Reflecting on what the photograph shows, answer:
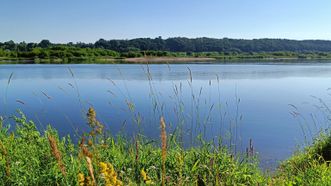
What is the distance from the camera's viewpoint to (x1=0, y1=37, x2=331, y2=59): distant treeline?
230 feet

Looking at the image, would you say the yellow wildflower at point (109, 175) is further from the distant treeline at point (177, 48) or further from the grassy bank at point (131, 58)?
the distant treeline at point (177, 48)

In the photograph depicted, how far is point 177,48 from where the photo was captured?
8150 centimetres

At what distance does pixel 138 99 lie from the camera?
541 inches

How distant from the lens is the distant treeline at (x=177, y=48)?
70.1 meters

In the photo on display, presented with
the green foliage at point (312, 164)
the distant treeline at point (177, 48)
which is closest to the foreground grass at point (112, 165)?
the green foliage at point (312, 164)

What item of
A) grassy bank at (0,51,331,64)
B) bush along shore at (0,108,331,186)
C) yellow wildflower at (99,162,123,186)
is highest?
yellow wildflower at (99,162,123,186)

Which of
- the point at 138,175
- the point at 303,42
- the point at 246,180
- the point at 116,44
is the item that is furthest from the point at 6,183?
the point at 303,42

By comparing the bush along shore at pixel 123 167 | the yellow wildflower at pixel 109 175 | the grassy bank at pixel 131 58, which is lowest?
the grassy bank at pixel 131 58

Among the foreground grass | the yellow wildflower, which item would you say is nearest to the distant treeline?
the foreground grass

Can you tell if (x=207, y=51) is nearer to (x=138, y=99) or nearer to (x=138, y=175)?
(x=138, y=99)

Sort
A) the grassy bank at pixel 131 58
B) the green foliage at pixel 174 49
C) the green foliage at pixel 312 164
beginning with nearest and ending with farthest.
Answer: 1. the green foliage at pixel 312 164
2. the grassy bank at pixel 131 58
3. the green foliage at pixel 174 49

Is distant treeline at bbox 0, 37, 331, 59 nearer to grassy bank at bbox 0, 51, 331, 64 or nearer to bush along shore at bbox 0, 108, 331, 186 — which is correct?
grassy bank at bbox 0, 51, 331, 64

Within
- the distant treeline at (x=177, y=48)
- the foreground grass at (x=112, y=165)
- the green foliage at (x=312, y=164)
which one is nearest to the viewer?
the foreground grass at (x=112, y=165)

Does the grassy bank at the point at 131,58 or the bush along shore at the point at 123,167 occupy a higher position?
the bush along shore at the point at 123,167
